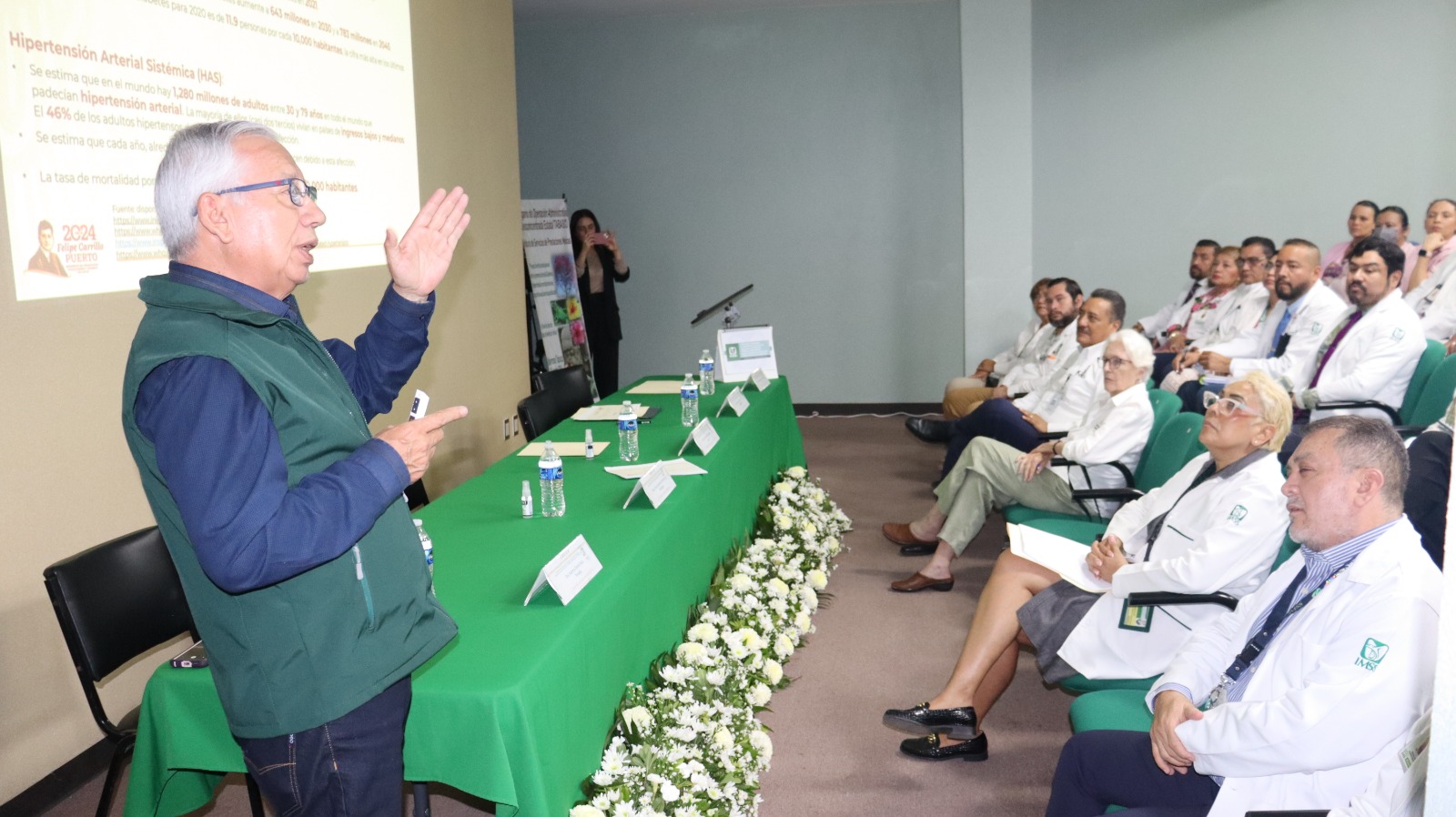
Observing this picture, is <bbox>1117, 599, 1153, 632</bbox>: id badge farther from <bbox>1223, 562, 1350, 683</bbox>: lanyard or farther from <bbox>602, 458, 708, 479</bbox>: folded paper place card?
<bbox>602, 458, 708, 479</bbox>: folded paper place card

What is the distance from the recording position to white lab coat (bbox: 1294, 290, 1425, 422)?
460 centimetres

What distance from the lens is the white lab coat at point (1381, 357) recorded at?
4.60 metres

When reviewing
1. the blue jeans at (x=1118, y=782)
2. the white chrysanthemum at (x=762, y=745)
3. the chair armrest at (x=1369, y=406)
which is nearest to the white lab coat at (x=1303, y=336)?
the chair armrest at (x=1369, y=406)

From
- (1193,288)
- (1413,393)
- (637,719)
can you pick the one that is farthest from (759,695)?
(1193,288)

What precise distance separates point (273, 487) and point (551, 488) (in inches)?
61.4

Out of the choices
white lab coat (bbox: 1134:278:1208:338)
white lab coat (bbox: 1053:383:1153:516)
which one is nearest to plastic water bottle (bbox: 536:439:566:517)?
white lab coat (bbox: 1053:383:1153:516)

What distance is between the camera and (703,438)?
3.47 meters

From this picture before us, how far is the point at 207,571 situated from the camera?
1.22 m

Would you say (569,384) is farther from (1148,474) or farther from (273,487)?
(273,487)

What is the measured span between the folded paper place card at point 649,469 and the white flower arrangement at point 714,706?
1.11 ft

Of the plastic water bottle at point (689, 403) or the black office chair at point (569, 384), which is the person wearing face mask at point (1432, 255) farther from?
the black office chair at point (569, 384)

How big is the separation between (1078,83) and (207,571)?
773 cm

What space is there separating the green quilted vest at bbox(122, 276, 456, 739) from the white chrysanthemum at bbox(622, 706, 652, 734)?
0.78 metres

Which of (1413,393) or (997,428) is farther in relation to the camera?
(997,428)
